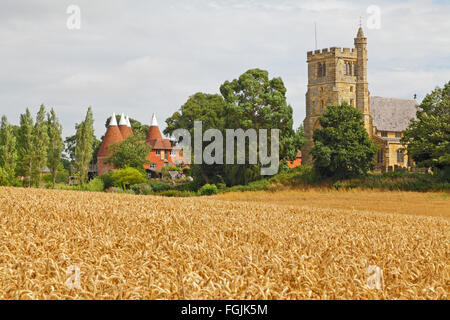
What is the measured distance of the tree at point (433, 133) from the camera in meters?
50.3

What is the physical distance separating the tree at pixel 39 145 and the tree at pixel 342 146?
25934 millimetres

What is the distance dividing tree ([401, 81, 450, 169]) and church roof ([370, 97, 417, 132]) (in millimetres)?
30604

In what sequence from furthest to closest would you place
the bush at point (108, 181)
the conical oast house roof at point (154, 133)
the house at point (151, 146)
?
the conical oast house roof at point (154, 133) < the house at point (151, 146) < the bush at point (108, 181)

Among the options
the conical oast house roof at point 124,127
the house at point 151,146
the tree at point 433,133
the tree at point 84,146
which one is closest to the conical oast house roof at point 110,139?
the house at point 151,146

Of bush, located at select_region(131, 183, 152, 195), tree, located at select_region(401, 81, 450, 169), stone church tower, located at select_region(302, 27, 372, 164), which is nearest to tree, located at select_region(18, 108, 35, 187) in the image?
bush, located at select_region(131, 183, 152, 195)

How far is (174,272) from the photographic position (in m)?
6.98

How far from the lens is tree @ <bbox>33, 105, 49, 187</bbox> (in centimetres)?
5038

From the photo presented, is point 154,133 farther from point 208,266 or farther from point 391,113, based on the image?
point 208,266

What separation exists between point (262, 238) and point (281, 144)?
49007 millimetres

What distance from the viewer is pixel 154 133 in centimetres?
10050

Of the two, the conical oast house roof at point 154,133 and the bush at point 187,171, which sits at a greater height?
the conical oast house roof at point 154,133

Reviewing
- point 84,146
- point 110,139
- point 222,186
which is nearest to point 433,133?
A: point 222,186

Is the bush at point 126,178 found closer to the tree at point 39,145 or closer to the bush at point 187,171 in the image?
the tree at point 39,145

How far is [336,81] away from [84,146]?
41.4m
